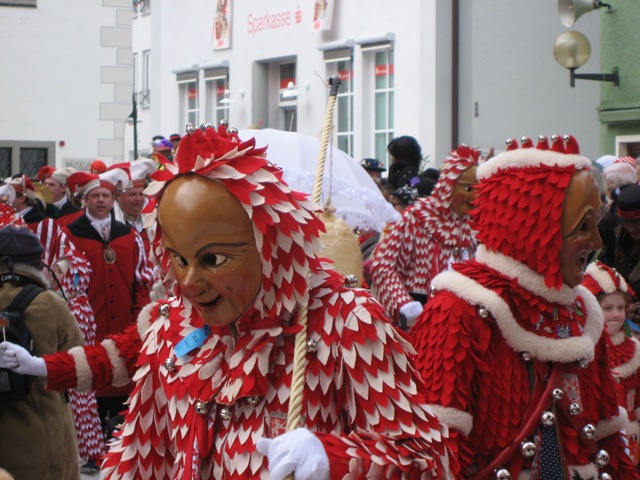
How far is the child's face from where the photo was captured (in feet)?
19.8

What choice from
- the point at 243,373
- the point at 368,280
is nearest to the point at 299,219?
the point at 243,373

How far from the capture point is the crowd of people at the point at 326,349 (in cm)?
308

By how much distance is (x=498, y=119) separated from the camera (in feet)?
66.4

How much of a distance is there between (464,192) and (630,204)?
1.00 meters

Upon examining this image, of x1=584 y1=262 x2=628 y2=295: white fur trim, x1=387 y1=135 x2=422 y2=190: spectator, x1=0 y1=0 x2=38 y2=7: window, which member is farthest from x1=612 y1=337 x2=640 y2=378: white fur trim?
x1=0 y1=0 x2=38 y2=7: window

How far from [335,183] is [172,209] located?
3485 millimetres

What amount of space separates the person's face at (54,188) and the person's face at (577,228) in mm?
9208

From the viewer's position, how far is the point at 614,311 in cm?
604

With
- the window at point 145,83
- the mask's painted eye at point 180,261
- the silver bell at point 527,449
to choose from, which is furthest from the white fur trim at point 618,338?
the window at point 145,83

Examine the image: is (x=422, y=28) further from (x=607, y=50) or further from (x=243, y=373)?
(x=243, y=373)

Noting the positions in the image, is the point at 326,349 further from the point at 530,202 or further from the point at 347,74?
the point at 347,74

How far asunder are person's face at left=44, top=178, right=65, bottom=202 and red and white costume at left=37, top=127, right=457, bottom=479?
31.9 feet

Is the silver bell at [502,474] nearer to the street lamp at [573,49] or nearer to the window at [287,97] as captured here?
the street lamp at [573,49]

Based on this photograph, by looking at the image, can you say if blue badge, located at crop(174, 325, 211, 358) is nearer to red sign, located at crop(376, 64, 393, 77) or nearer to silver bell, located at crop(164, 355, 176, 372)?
silver bell, located at crop(164, 355, 176, 372)
